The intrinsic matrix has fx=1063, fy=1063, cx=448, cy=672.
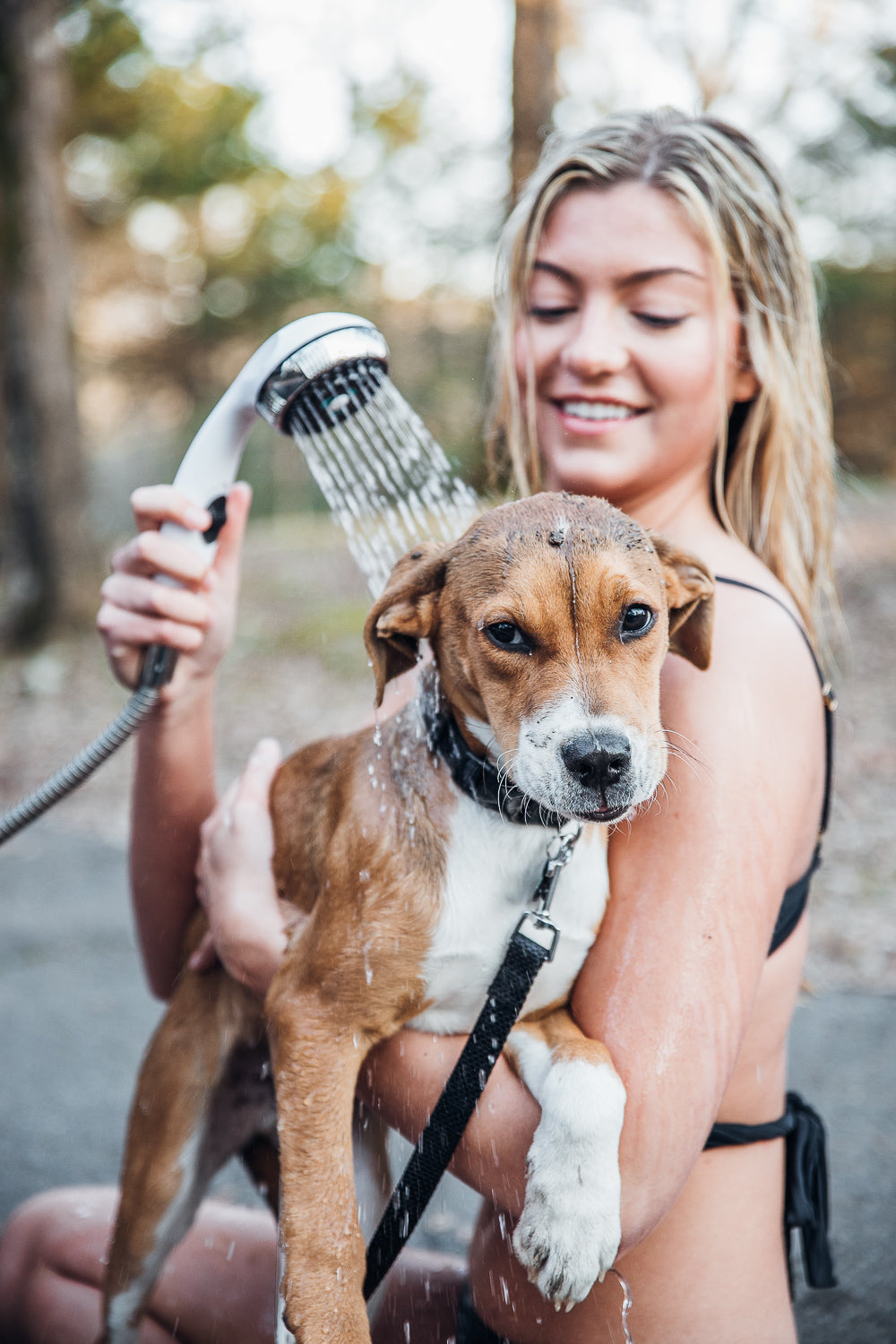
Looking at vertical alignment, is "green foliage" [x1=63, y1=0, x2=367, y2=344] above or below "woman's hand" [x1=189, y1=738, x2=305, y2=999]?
above

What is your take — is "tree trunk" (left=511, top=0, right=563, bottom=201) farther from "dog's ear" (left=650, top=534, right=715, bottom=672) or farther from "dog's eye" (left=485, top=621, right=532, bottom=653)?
"dog's eye" (left=485, top=621, right=532, bottom=653)

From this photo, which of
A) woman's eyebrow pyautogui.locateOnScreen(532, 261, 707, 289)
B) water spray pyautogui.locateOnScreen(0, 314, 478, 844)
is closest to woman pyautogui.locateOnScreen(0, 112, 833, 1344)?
woman's eyebrow pyautogui.locateOnScreen(532, 261, 707, 289)

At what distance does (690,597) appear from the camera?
1881mm

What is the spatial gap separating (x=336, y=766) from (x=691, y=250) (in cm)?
127

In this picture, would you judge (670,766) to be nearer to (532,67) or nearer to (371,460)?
(371,460)

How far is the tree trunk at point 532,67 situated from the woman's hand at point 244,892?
19.3ft

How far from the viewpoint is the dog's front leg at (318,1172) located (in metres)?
1.69

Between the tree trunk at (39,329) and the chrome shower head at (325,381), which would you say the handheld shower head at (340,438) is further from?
the tree trunk at (39,329)

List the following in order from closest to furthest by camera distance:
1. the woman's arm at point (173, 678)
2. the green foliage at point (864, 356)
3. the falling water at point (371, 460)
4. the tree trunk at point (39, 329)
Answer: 1. the falling water at point (371, 460)
2. the woman's arm at point (173, 678)
3. the tree trunk at point (39, 329)
4. the green foliage at point (864, 356)

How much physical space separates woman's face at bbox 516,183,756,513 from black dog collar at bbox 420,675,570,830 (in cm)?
61

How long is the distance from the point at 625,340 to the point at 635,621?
2.15ft

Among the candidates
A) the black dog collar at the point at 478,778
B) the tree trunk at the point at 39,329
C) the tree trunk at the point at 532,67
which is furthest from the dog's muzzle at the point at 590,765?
the tree trunk at the point at 39,329

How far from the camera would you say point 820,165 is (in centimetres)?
1170

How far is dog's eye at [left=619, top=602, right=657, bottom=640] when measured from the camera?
178cm
